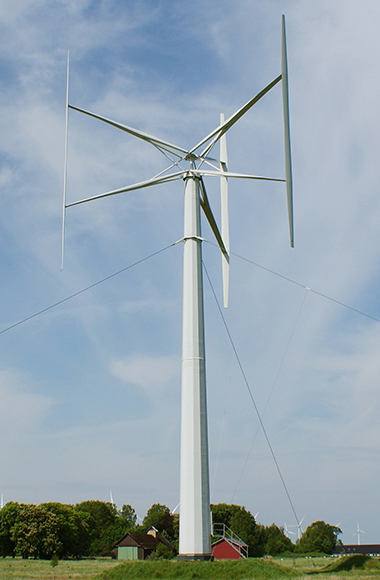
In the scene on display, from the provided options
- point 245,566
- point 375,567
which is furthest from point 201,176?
point 375,567

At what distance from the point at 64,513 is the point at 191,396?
2859 inches

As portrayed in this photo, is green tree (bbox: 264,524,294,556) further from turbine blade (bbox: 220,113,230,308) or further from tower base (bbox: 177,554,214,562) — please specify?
tower base (bbox: 177,554,214,562)

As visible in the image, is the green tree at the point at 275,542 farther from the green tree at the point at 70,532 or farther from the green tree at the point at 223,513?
the green tree at the point at 70,532

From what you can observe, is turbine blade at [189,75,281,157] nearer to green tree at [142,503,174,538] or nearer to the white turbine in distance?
the white turbine in distance

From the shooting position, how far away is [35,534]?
245 feet

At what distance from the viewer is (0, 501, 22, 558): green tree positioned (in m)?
75.8

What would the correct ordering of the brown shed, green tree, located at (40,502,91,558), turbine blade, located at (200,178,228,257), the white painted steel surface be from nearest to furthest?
the white painted steel surface → turbine blade, located at (200,178,228,257) → green tree, located at (40,502,91,558) → the brown shed

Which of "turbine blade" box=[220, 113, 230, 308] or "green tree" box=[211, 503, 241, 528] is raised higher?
"turbine blade" box=[220, 113, 230, 308]

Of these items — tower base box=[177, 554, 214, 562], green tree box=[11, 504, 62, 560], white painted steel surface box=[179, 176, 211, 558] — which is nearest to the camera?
tower base box=[177, 554, 214, 562]

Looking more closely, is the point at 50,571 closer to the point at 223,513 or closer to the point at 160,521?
the point at 223,513

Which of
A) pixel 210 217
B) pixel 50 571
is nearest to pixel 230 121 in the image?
pixel 210 217

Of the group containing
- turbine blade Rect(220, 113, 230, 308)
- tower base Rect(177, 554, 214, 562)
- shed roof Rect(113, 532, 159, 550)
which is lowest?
tower base Rect(177, 554, 214, 562)

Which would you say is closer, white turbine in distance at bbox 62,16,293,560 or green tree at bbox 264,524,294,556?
white turbine in distance at bbox 62,16,293,560

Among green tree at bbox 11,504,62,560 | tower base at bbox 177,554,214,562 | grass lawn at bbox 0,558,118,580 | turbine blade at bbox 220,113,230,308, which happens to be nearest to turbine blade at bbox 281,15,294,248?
turbine blade at bbox 220,113,230,308
